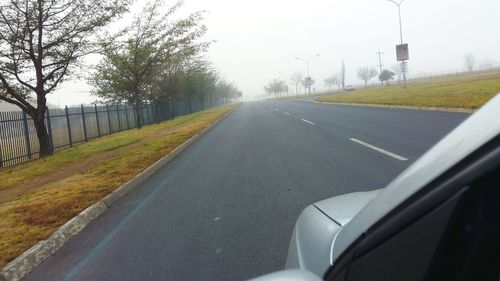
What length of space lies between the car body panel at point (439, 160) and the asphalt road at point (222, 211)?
2.79 m

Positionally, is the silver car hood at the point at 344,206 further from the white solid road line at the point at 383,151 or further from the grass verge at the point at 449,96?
the grass verge at the point at 449,96

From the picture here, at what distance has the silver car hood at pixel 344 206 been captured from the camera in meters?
2.13

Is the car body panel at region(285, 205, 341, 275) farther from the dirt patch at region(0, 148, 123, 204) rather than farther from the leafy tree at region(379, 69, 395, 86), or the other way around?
the leafy tree at region(379, 69, 395, 86)

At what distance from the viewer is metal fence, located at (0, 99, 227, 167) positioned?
53.3 ft

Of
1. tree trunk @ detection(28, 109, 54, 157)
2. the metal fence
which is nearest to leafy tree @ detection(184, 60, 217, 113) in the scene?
the metal fence

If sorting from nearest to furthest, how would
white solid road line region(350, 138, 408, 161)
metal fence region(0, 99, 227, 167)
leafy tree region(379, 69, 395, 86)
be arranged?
white solid road line region(350, 138, 408, 161) → metal fence region(0, 99, 227, 167) → leafy tree region(379, 69, 395, 86)

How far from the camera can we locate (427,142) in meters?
11.0

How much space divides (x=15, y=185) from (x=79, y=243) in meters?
7.29

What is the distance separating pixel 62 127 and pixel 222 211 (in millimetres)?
17535

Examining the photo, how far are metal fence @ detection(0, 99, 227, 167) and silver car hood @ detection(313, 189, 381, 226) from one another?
1580cm

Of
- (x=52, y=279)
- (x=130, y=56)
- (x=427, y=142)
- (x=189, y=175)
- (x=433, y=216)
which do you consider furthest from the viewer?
(x=130, y=56)

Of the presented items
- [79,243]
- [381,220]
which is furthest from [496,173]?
[79,243]

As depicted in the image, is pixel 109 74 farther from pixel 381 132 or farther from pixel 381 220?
pixel 381 220

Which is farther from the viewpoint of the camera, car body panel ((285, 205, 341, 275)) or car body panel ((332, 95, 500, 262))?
car body panel ((285, 205, 341, 275))
